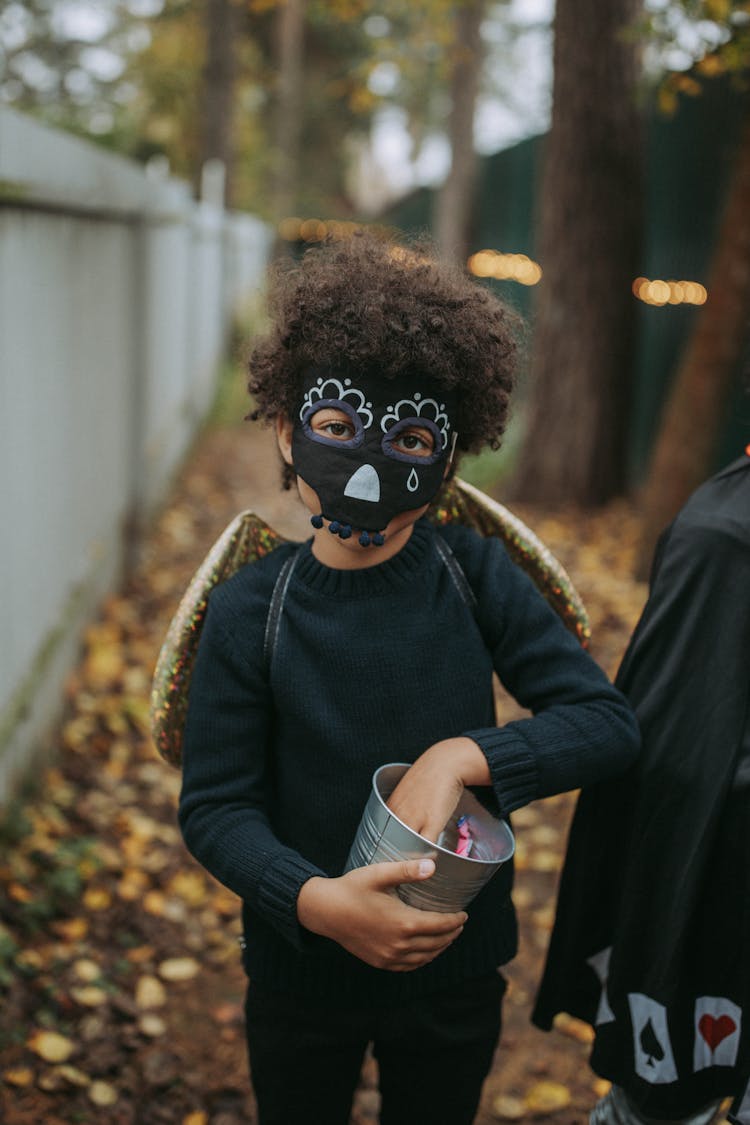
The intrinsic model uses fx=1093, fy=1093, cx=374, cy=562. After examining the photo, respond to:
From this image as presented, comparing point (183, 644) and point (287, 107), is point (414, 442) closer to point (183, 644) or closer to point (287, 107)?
point (183, 644)

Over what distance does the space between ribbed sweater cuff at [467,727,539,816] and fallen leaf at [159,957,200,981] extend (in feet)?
6.71

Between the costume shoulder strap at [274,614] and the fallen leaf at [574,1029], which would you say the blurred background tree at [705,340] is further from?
the costume shoulder strap at [274,614]

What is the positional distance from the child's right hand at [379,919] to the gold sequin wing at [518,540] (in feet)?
2.28

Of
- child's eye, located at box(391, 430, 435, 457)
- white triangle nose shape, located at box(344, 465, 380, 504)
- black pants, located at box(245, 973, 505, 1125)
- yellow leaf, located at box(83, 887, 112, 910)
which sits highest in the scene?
child's eye, located at box(391, 430, 435, 457)

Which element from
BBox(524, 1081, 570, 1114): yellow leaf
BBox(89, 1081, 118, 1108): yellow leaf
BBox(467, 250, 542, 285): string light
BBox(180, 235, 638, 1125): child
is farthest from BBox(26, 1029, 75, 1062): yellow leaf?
BBox(467, 250, 542, 285): string light

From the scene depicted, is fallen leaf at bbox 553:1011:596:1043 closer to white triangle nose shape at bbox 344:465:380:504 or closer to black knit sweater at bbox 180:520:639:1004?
black knit sweater at bbox 180:520:639:1004

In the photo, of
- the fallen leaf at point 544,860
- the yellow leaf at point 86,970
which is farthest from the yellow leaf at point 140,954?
the fallen leaf at point 544,860

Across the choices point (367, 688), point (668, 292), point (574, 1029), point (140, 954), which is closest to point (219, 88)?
point (668, 292)

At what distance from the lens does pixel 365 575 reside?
1.87 m

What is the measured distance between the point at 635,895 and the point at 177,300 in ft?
27.4

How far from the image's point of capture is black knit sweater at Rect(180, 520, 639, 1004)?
1.78 m

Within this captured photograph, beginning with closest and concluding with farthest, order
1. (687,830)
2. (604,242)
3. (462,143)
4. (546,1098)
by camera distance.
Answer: (687,830)
(546,1098)
(604,242)
(462,143)

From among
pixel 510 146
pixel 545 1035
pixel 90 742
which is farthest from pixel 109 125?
pixel 545 1035

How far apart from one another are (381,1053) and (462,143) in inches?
596
